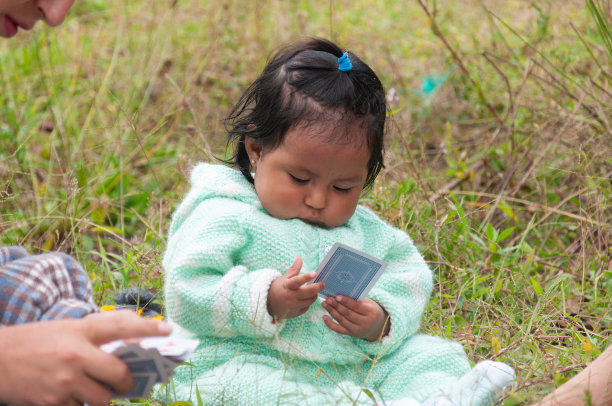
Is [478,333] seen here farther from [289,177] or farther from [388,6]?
[388,6]

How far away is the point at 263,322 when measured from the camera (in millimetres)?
2062

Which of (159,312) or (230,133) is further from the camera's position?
(159,312)

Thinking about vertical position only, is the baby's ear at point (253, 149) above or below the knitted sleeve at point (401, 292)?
above

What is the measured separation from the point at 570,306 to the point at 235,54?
282 centimetres

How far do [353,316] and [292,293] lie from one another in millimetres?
229

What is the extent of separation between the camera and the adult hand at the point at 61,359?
4.29ft

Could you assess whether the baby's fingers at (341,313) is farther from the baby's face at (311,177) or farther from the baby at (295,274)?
the baby's face at (311,177)

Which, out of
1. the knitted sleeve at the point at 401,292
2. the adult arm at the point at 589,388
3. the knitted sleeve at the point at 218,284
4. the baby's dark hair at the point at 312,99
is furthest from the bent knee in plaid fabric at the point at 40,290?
the adult arm at the point at 589,388

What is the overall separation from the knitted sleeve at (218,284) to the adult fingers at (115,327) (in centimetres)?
66

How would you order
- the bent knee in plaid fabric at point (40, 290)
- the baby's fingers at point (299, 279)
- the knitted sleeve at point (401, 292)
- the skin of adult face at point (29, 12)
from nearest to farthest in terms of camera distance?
the bent knee in plaid fabric at point (40, 290), the skin of adult face at point (29, 12), the baby's fingers at point (299, 279), the knitted sleeve at point (401, 292)

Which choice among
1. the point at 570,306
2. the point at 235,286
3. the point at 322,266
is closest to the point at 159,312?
the point at 235,286

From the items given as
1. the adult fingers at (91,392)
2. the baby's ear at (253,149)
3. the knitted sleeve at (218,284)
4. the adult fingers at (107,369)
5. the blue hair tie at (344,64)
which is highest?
the blue hair tie at (344,64)

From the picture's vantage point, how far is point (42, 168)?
371 cm

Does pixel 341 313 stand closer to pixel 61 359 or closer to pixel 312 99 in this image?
pixel 312 99
